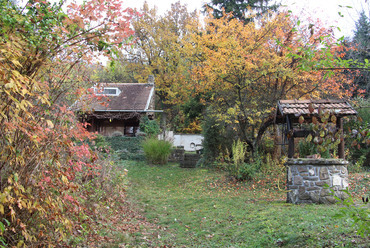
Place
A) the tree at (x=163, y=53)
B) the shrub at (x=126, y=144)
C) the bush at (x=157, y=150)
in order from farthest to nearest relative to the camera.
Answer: the tree at (x=163, y=53)
the shrub at (x=126, y=144)
the bush at (x=157, y=150)

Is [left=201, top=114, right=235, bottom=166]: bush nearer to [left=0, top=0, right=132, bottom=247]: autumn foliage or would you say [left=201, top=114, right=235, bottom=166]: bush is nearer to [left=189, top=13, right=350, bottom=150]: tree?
[left=189, top=13, right=350, bottom=150]: tree

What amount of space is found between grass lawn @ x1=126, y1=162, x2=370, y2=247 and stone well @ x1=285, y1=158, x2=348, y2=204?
50 centimetres

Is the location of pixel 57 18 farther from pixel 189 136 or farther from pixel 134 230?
pixel 189 136

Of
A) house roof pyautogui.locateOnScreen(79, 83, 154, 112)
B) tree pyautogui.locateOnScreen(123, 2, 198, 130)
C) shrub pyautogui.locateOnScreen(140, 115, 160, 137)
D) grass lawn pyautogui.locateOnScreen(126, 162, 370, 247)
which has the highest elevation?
tree pyautogui.locateOnScreen(123, 2, 198, 130)

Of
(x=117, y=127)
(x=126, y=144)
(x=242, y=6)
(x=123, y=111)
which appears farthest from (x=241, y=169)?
(x=242, y=6)

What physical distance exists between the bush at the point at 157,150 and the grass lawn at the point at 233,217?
3.90 meters

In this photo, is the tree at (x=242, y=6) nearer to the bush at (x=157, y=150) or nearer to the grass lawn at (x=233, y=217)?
the bush at (x=157, y=150)

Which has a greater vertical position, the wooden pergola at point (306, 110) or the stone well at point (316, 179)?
the wooden pergola at point (306, 110)

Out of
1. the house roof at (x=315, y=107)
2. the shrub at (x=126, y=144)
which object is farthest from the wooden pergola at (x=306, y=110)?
the shrub at (x=126, y=144)

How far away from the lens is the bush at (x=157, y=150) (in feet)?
52.9

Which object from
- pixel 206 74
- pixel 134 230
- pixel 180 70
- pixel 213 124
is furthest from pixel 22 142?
pixel 180 70

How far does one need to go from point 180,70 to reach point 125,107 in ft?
25.1

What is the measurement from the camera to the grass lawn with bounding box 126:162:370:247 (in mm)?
4742

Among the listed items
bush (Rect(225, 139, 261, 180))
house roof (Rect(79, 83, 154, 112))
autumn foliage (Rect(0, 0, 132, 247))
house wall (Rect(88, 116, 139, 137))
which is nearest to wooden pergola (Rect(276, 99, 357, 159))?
bush (Rect(225, 139, 261, 180))
